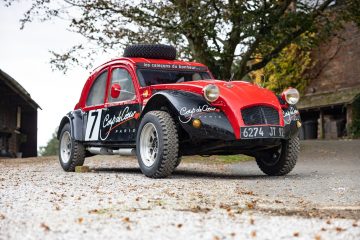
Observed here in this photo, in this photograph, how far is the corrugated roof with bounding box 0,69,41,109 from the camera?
27.8 metres

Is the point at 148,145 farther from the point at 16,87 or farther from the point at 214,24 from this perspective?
the point at 16,87

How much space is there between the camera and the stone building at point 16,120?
1160 inches

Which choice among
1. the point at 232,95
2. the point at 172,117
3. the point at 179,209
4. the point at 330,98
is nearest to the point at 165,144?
the point at 172,117

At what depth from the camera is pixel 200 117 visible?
8.25 m

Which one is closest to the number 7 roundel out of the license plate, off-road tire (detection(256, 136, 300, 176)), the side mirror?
the side mirror

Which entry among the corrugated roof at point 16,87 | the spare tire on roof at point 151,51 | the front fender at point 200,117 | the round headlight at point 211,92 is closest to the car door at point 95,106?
the spare tire on roof at point 151,51

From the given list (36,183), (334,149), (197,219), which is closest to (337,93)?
(334,149)

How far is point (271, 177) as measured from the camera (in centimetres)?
939

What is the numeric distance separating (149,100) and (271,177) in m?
2.28

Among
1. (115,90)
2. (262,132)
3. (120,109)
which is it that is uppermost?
(115,90)

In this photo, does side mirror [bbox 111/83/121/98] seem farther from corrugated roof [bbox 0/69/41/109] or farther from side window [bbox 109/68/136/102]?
corrugated roof [bbox 0/69/41/109]

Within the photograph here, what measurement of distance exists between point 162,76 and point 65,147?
285 cm

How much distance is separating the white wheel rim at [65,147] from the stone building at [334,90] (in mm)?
19844

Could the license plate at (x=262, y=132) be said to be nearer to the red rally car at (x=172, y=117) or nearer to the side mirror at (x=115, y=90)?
the red rally car at (x=172, y=117)
